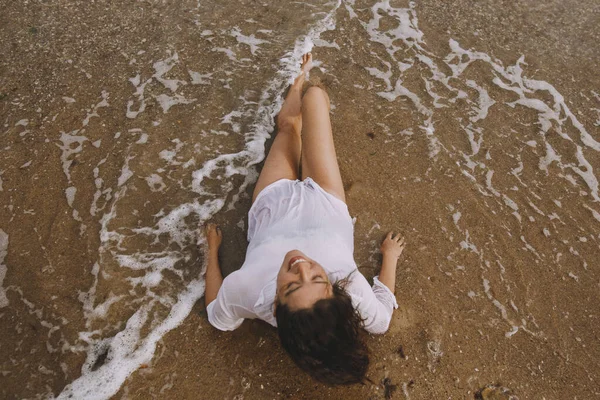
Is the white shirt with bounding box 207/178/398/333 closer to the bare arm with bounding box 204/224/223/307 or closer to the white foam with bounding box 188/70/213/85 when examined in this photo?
the bare arm with bounding box 204/224/223/307

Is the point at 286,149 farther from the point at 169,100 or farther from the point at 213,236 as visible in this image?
the point at 169,100

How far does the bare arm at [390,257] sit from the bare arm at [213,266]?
4.36 ft

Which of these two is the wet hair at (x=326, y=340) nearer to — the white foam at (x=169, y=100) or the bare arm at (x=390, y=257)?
the bare arm at (x=390, y=257)

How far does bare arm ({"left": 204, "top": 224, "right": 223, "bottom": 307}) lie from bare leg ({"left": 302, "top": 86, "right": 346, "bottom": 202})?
0.93 metres

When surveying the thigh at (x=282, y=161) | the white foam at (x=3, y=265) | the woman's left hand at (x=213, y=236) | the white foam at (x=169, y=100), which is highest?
the thigh at (x=282, y=161)

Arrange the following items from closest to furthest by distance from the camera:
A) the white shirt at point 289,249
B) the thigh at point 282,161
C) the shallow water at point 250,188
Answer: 1. the white shirt at point 289,249
2. the shallow water at point 250,188
3. the thigh at point 282,161

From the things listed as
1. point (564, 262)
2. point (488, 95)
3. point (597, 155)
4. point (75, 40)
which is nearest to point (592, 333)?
point (564, 262)

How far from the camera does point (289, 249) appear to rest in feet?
9.55

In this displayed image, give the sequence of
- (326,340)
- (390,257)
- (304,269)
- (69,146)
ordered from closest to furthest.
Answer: (326,340)
(304,269)
(390,257)
(69,146)

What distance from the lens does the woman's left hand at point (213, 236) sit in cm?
356

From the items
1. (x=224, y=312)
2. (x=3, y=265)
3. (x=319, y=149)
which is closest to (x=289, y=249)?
(x=224, y=312)

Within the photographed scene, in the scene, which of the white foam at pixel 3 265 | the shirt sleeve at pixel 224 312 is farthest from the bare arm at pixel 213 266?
the white foam at pixel 3 265

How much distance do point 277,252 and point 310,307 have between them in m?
0.64

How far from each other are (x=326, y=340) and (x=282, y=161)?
1.75 m
